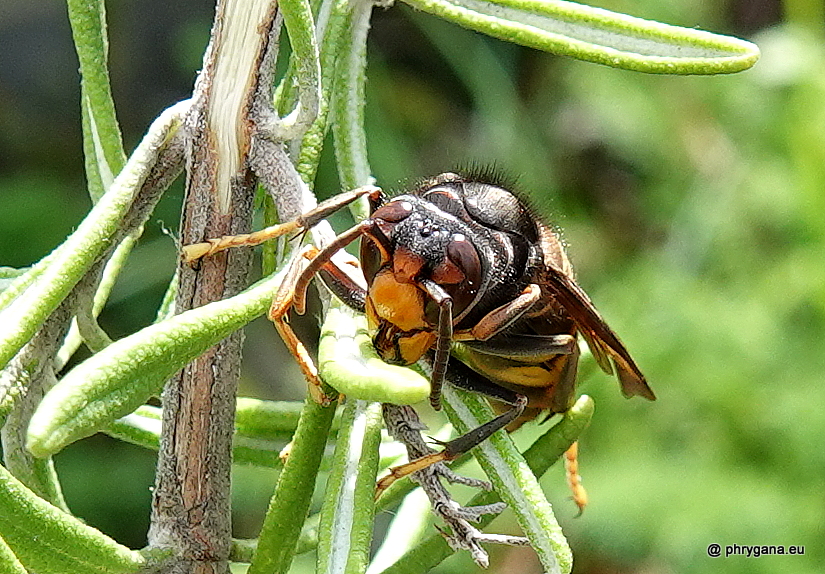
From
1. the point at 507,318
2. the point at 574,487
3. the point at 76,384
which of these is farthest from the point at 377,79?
the point at 76,384

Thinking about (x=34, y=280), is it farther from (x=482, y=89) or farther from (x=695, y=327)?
(x=482, y=89)

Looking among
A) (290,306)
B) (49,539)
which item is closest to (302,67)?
(290,306)

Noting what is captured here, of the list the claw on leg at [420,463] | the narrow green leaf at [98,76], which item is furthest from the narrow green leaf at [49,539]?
the narrow green leaf at [98,76]

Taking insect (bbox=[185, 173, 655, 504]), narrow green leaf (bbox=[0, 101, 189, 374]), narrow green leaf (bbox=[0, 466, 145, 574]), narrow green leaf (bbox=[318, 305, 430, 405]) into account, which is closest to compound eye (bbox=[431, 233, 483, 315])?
insect (bbox=[185, 173, 655, 504])

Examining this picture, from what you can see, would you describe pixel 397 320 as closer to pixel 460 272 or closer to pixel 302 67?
pixel 460 272

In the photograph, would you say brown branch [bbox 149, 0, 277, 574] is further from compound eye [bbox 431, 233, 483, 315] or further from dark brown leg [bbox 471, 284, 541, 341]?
dark brown leg [bbox 471, 284, 541, 341]
